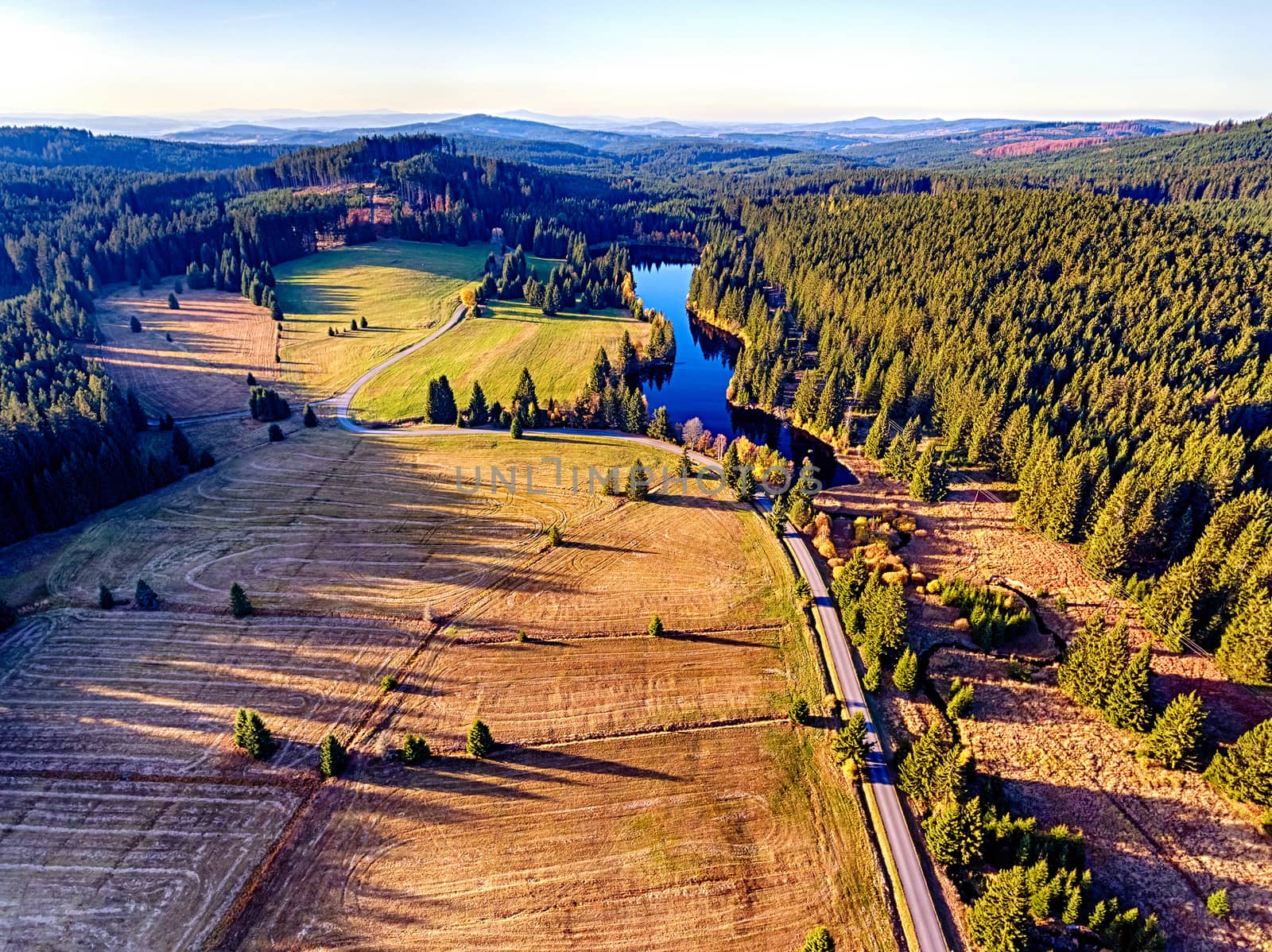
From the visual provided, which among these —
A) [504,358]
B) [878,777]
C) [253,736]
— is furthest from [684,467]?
[504,358]

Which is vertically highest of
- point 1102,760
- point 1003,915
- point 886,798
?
point 1003,915

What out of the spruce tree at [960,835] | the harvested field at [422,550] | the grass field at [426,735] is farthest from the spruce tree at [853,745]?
the harvested field at [422,550]

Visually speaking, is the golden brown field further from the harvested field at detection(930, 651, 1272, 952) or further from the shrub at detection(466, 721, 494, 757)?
the shrub at detection(466, 721, 494, 757)

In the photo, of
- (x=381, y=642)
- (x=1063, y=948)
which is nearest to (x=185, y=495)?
(x=381, y=642)

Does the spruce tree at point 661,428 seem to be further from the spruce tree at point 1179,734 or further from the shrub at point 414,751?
the spruce tree at point 1179,734

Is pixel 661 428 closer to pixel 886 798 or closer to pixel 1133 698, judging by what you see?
pixel 886 798

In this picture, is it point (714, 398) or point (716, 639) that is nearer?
point (716, 639)

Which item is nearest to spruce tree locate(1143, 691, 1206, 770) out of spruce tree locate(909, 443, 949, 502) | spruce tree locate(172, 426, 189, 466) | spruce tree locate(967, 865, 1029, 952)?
spruce tree locate(967, 865, 1029, 952)
